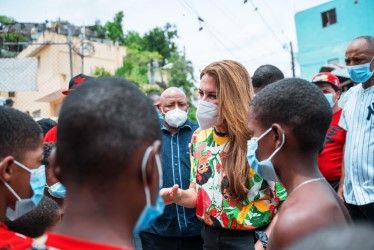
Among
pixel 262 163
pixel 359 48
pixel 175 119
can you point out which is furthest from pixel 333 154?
pixel 262 163

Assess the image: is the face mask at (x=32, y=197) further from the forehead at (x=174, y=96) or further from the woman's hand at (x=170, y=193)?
the forehead at (x=174, y=96)

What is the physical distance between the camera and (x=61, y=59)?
22.1 metres

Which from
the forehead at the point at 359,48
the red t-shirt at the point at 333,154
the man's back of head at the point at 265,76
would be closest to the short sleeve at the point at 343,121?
the red t-shirt at the point at 333,154

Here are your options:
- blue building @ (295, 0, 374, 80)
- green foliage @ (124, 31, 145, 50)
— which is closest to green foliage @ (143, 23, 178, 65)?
green foliage @ (124, 31, 145, 50)

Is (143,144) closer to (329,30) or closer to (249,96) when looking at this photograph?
(249,96)

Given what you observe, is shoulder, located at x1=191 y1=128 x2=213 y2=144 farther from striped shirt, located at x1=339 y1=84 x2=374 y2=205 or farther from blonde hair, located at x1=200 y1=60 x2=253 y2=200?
striped shirt, located at x1=339 y1=84 x2=374 y2=205

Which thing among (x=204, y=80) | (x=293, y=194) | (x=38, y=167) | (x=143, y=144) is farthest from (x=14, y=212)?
(x=204, y=80)

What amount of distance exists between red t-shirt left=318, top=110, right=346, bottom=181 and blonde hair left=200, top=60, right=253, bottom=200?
1.48 metres

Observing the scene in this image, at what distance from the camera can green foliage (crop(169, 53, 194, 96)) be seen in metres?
33.4

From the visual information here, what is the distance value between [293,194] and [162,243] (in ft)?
6.26

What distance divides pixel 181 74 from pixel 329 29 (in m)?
14.1

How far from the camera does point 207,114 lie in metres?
3.15

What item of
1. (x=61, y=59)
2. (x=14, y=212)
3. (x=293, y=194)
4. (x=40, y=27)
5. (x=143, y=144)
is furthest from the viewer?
(x=40, y=27)

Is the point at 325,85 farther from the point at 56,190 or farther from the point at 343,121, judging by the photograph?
the point at 56,190
